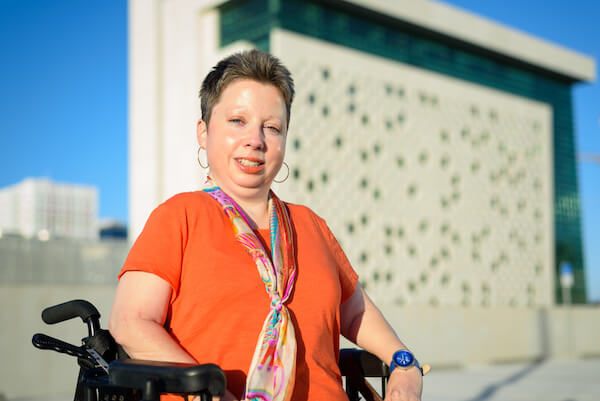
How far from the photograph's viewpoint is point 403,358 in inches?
76.4

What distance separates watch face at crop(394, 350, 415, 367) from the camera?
1931mm

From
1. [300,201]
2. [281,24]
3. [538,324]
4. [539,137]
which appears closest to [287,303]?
[538,324]

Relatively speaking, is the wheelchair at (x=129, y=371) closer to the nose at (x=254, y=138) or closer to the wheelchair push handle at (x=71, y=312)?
the wheelchair push handle at (x=71, y=312)

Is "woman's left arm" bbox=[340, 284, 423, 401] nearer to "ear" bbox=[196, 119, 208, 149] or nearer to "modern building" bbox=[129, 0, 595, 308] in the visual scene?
"ear" bbox=[196, 119, 208, 149]

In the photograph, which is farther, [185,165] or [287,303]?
[185,165]

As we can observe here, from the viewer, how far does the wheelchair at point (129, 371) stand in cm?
133

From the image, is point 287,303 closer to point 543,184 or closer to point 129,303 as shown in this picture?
point 129,303

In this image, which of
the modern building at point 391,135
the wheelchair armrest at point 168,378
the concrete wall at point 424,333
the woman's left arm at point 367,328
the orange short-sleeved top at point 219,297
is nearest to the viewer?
the wheelchair armrest at point 168,378

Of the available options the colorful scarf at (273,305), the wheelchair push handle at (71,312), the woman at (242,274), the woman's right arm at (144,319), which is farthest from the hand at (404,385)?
the wheelchair push handle at (71,312)

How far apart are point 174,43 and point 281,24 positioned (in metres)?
6.86

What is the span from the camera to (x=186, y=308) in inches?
64.9

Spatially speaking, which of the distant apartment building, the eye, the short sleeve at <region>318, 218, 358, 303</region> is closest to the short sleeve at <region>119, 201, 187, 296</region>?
the eye

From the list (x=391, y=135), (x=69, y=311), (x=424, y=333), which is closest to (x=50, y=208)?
(x=391, y=135)

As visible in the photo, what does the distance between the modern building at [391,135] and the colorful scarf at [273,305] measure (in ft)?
81.9
